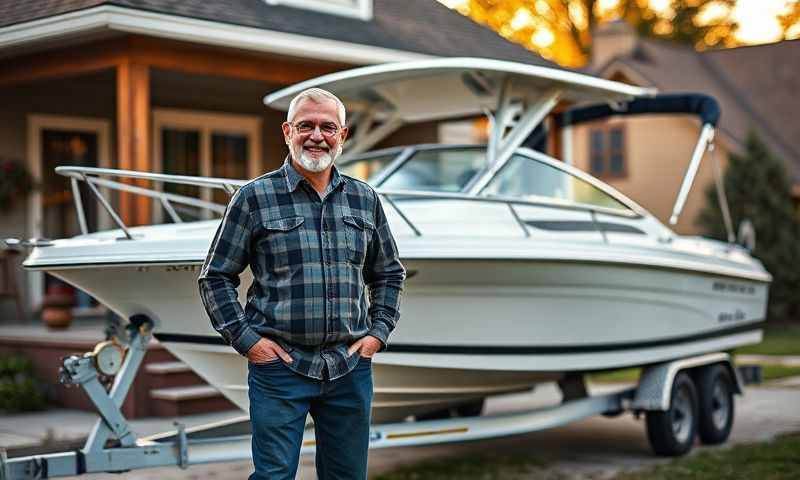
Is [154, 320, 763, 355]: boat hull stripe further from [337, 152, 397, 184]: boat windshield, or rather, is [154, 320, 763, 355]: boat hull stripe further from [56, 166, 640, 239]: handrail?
[337, 152, 397, 184]: boat windshield

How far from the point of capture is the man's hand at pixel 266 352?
4008 millimetres

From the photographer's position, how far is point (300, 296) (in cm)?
403

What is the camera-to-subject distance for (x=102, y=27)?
8.80 m

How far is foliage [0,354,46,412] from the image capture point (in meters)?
9.41

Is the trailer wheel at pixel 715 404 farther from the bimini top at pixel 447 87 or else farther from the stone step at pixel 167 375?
the stone step at pixel 167 375

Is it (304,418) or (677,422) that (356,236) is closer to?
(304,418)

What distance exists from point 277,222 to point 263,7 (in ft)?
22.6

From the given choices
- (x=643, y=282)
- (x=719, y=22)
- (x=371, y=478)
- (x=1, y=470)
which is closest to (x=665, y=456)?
(x=643, y=282)

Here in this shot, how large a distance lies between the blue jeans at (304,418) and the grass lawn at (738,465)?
3.44 meters

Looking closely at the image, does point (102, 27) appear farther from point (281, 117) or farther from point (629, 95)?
point (281, 117)

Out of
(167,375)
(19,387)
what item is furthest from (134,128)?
(19,387)

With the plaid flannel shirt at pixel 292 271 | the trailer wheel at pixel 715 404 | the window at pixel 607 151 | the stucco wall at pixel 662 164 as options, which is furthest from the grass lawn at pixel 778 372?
the window at pixel 607 151

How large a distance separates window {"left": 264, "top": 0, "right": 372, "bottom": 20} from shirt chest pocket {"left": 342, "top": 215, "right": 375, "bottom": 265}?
7.17 metres

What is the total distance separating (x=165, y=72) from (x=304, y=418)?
755cm
